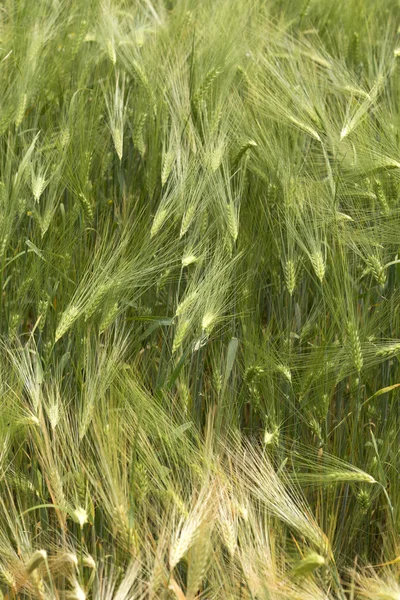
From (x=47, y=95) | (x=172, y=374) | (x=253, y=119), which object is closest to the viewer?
(x=172, y=374)

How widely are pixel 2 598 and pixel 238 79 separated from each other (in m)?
1.27

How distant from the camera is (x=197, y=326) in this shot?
149 centimetres

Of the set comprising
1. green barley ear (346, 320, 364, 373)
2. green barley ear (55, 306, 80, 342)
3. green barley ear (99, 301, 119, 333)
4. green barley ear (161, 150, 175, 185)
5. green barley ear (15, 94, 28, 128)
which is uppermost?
green barley ear (15, 94, 28, 128)

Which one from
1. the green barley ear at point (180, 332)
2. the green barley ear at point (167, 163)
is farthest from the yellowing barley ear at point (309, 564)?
the green barley ear at point (167, 163)

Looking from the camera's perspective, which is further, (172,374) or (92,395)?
(172,374)

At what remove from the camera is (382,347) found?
1448 mm

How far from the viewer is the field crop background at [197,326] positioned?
1256mm

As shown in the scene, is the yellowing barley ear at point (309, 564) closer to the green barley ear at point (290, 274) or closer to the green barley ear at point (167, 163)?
the green barley ear at point (290, 274)

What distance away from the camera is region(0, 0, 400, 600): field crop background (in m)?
1.26

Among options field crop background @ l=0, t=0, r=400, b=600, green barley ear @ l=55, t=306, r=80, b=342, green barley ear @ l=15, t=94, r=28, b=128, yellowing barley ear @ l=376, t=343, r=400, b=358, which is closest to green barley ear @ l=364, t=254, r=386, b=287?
field crop background @ l=0, t=0, r=400, b=600

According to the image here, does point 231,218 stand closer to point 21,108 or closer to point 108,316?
point 108,316

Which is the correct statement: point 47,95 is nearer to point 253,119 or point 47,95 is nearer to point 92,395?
point 253,119

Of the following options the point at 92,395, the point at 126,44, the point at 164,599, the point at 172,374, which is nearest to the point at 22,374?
the point at 92,395

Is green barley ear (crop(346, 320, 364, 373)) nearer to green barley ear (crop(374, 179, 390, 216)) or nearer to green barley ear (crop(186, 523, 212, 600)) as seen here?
green barley ear (crop(374, 179, 390, 216))
